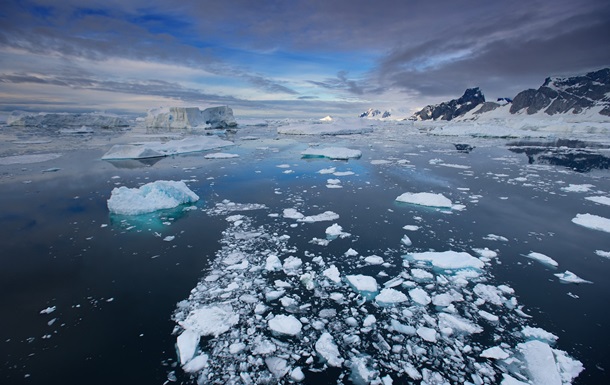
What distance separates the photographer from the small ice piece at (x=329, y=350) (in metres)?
2.50

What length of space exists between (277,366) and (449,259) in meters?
2.94

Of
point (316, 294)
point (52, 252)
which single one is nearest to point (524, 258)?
point (316, 294)

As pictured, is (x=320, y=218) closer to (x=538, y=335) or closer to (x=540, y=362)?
(x=538, y=335)

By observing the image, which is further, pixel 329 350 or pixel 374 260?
pixel 374 260

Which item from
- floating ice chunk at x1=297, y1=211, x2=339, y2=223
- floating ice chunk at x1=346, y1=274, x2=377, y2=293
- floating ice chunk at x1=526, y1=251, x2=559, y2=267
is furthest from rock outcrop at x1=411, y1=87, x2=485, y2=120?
floating ice chunk at x1=346, y1=274, x2=377, y2=293

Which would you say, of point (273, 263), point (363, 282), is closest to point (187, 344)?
point (273, 263)

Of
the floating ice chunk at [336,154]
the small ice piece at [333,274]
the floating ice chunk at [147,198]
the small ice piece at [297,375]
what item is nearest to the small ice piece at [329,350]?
the small ice piece at [297,375]

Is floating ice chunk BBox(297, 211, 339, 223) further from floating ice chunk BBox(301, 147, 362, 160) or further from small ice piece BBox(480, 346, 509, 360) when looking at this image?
floating ice chunk BBox(301, 147, 362, 160)

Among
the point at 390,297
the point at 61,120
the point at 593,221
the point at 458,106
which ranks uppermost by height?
the point at 458,106

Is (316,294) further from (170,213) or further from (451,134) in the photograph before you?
(451,134)

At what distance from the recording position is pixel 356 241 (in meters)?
4.86

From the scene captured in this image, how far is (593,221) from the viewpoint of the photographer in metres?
5.71

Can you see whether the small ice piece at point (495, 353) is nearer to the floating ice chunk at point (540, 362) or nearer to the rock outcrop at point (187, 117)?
the floating ice chunk at point (540, 362)

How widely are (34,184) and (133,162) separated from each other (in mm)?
4631
